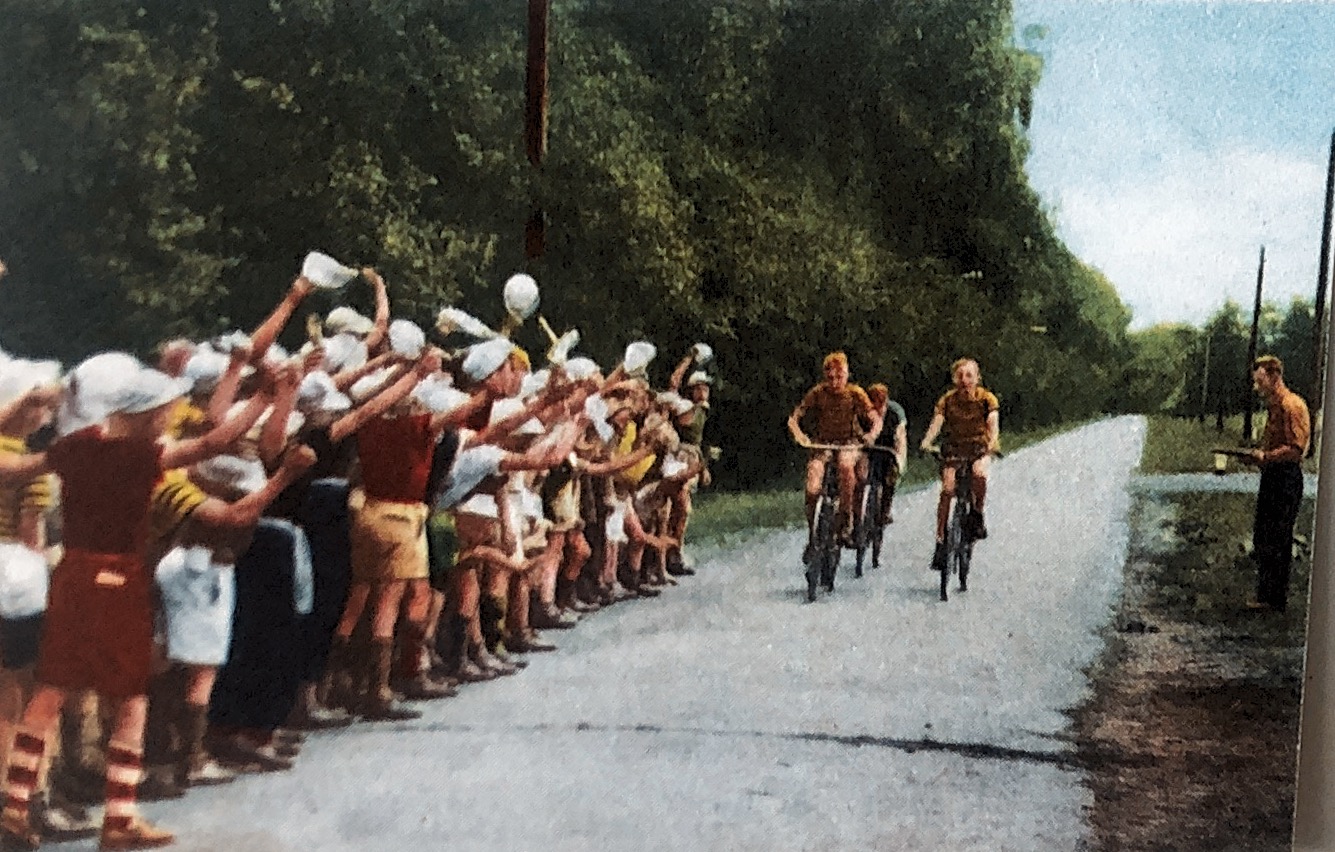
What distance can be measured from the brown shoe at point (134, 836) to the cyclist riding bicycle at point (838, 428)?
62.6 inches

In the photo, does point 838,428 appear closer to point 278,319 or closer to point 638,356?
point 638,356

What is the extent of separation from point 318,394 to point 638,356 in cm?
73

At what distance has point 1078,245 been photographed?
2938mm

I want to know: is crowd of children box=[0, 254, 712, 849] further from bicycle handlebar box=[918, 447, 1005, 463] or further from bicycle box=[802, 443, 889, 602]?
bicycle handlebar box=[918, 447, 1005, 463]

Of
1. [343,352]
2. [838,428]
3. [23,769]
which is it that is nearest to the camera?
[23,769]

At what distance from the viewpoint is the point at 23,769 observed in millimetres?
2811

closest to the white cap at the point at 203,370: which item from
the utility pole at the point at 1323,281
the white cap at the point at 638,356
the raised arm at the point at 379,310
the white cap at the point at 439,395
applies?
the raised arm at the point at 379,310

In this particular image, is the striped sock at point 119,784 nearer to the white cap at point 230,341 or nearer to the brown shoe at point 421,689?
the brown shoe at point 421,689

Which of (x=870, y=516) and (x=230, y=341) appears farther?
(x=870, y=516)

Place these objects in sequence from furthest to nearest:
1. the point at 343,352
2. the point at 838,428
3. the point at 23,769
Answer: the point at 838,428 → the point at 343,352 → the point at 23,769

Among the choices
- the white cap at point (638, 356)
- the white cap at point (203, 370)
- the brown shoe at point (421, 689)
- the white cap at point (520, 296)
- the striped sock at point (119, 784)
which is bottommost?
the striped sock at point (119, 784)

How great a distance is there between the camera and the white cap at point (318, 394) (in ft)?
9.50

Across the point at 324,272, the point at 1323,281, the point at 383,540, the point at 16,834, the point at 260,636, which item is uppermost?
the point at 1323,281

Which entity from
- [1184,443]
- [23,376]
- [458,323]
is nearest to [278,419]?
[458,323]
